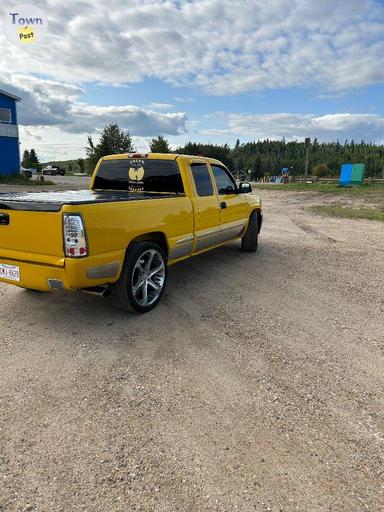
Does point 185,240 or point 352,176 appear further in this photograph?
point 352,176

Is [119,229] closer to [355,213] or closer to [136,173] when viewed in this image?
[136,173]

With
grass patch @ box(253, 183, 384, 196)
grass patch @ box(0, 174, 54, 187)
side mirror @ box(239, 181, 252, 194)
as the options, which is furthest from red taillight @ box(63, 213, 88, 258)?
grass patch @ box(0, 174, 54, 187)

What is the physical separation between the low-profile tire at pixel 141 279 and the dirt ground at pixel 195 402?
176 millimetres

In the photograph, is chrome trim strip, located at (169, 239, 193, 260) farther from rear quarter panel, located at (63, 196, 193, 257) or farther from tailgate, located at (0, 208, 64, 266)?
tailgate, located at (0, 208, 64, 266)

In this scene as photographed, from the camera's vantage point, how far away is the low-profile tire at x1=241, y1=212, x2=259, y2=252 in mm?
7398

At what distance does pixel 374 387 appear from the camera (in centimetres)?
303

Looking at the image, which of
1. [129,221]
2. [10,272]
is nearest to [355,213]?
[129,221]

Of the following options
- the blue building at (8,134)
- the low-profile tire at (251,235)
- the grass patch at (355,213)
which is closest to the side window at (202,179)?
the low-profile tire at (251,235)

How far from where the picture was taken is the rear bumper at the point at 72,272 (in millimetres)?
3533

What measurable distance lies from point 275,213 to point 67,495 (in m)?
13.4

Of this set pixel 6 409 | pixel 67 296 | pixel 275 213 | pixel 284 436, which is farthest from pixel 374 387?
pixel 275 213

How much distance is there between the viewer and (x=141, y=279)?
436 cm

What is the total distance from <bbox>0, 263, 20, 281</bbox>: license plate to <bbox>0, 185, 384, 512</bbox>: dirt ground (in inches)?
21.2

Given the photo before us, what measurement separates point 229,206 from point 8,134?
2781cm
